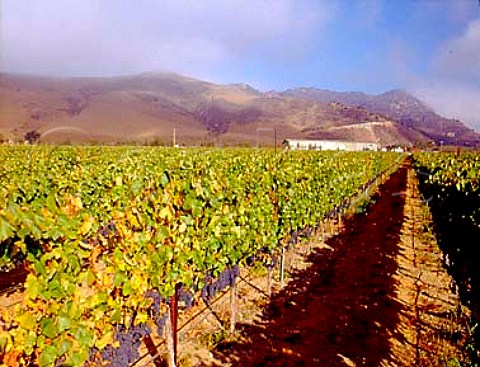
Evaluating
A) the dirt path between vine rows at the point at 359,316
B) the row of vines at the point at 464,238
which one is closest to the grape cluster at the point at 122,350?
the dirt path between vine rows at the point at 359,316

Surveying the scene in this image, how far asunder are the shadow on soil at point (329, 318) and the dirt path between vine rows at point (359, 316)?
0.04ft

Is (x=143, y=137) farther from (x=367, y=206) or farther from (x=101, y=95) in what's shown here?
(x=367, y=206)

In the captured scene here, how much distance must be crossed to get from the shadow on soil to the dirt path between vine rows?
0.04 feet

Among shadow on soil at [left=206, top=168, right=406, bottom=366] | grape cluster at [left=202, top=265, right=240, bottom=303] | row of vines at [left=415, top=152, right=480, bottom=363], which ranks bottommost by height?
shadow on soil at [left=206, top=168, right=406, bottom=366]

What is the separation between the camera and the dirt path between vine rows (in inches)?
239

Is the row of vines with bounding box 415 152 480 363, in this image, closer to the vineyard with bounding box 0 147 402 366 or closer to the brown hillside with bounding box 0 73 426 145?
the vineyard with bounding box 0 147 402 366

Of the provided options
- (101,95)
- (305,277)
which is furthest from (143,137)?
(305,277)

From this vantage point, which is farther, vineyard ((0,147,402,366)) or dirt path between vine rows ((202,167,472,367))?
dirt path between vine rows ((202,167,472,367))

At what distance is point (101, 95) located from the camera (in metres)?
168

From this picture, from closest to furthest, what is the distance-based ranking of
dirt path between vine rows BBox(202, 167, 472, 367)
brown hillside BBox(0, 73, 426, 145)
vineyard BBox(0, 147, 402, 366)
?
vineyard BBox(0, 147, 402, 366)
dirt path between vine rows BBox(202, 167, 472, 367)
brown hillside BBox(0, 73, 426, 145)

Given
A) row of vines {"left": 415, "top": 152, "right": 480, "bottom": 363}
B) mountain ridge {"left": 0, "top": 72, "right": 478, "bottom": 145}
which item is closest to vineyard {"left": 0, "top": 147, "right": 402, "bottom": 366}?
→ row of vines {"left": 415, "top": 152, "right": 480, "bottom": 363}

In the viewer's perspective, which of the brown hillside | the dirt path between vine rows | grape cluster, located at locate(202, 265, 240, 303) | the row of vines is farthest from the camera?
the brown hillside

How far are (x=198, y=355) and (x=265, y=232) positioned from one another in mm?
2588

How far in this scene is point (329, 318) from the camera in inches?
291
